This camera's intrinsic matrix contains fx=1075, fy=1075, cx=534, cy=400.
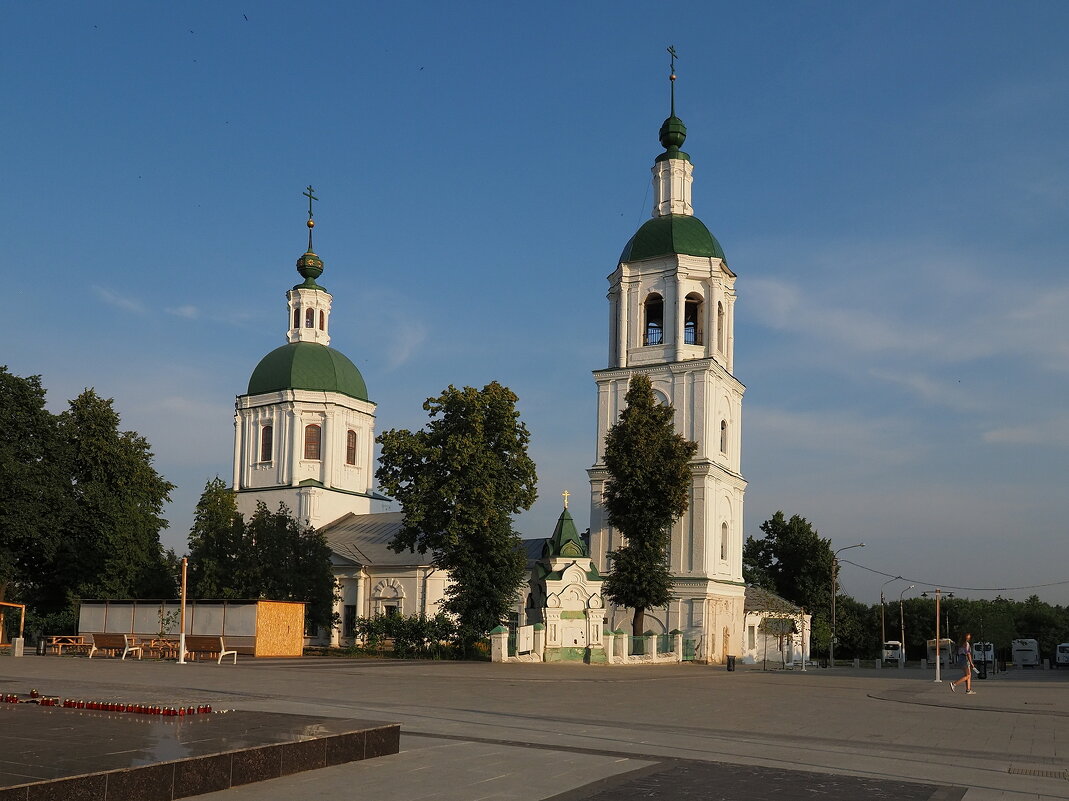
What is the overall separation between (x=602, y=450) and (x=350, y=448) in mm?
21751

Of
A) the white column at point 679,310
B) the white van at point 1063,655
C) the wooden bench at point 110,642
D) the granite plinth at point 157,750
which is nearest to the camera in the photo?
the granite plinth at point 157,750

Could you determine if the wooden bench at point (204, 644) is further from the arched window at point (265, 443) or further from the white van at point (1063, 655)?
the white van at point (1063, 655)

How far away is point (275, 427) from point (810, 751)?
58.2m

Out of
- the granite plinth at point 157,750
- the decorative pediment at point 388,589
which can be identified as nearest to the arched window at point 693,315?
the decorative pediment at point 388,589

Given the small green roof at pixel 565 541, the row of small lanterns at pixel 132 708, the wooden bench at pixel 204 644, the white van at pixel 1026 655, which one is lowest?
the white van at pixel 1026 655

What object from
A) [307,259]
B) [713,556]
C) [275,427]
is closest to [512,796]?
[713,556]

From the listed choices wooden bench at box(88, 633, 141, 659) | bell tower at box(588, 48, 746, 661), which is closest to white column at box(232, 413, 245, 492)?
bell tower at box(588, 48, 746, 661)

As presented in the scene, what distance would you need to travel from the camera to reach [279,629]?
39.1 metres

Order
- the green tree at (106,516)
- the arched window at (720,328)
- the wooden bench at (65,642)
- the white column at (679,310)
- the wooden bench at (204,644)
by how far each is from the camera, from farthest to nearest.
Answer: the arched window at (720,328) < the white column at (679,310) < the green tree at (106,516) < the wooden bench at (65,642) < the wooden bench at (204,644)

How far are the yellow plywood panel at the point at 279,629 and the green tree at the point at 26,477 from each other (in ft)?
49.9

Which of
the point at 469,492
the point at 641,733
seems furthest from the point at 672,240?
the point at 641,733

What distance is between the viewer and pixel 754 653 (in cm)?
5681

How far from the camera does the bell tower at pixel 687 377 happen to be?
51062mm

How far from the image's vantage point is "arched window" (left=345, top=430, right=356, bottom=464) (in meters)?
69.0
